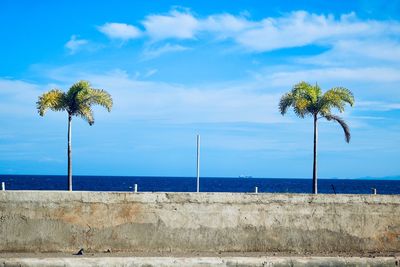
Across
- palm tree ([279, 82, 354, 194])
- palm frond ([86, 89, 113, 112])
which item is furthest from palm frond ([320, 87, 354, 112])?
palm frond ([86, 89, 113, 112])

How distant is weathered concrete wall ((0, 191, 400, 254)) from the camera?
26.5 feet

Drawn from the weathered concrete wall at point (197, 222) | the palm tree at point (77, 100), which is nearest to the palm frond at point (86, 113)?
the palm tree at point (77, 100)

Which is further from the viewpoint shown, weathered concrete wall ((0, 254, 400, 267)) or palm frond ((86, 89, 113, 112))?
palm frond ((86, 89, 113, 112))

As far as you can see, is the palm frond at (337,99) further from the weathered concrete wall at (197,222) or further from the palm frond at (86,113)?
the weathered concrete wall at (197,222)

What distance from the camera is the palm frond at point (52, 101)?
26.8 m

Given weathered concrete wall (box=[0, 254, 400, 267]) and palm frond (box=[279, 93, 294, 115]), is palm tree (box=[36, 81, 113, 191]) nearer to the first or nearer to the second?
palm frond (box=[279, 93, 294, 115])

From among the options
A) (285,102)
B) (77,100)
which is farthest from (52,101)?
(285,102)

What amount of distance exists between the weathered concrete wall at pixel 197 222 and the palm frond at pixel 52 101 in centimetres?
1941

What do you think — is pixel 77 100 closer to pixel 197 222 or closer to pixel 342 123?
pixel 342 123

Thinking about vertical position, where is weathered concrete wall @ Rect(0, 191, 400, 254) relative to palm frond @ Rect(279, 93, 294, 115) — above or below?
below

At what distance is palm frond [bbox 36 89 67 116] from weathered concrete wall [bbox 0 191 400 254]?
63.7 ft

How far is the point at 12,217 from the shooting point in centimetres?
804

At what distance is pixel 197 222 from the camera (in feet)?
27.5

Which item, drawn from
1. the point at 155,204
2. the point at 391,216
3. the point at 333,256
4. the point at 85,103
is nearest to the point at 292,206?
the point at 333,256
